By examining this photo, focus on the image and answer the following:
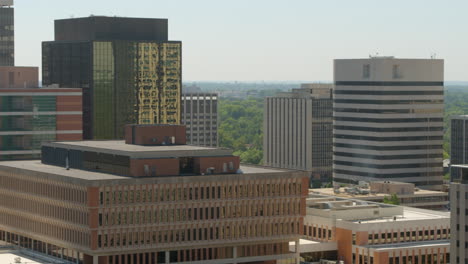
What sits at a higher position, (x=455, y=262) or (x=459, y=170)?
(x=459, y=170)

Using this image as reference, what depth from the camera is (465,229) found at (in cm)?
19375

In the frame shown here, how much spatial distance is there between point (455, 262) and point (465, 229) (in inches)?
209

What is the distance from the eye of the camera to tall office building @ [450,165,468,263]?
193625 mm

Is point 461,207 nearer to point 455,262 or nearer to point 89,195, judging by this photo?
point 455,262

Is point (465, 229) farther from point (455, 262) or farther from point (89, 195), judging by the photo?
point (89, 195)

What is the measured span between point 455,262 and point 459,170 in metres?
13.7

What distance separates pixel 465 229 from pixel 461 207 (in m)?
3.26

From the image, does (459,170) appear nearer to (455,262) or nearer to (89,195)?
(455,262)

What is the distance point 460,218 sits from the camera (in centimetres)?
19438

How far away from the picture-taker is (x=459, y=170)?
197500 millimetres

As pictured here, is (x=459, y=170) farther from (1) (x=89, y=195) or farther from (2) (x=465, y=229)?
(1) (x=89, y=195)

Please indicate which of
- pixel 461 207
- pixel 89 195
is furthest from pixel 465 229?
pixel 89 195

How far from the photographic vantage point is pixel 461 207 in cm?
19412

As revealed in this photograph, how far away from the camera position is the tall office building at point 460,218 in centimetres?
19362
